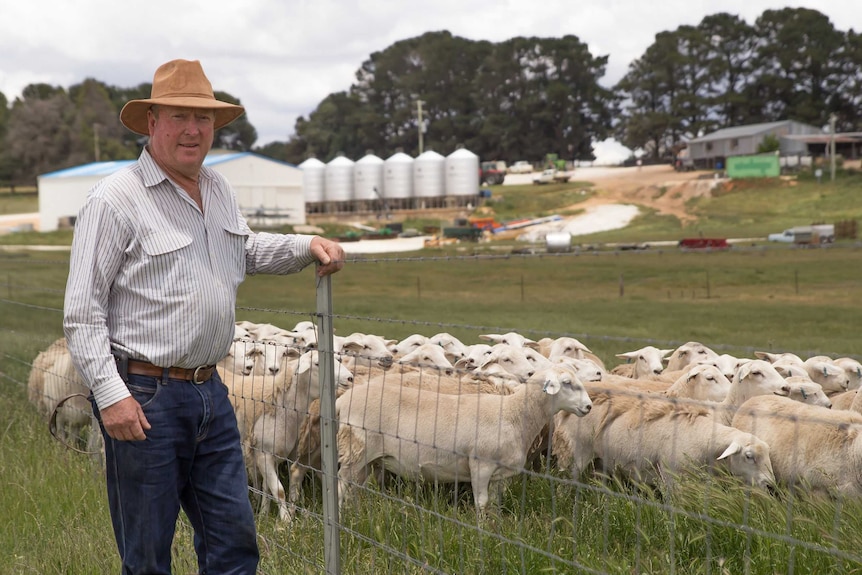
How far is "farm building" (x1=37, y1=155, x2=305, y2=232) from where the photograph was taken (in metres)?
65.9

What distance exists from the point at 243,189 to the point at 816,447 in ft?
207

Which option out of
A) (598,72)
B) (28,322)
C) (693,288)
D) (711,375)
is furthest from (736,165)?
Answer: (711,375)

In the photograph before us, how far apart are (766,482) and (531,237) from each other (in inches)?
2072

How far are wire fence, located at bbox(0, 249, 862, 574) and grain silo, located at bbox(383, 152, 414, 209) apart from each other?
70.9 m

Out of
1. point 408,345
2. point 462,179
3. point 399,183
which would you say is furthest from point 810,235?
point 399,183

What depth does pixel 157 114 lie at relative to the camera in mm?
4203

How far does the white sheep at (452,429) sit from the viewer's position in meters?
6.46

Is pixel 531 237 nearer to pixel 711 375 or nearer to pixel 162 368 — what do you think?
pixel 711 375

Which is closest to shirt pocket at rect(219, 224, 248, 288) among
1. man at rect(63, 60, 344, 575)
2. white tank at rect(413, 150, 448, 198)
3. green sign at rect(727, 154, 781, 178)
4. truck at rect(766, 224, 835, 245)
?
man at rect(63, 60, 344, 575)

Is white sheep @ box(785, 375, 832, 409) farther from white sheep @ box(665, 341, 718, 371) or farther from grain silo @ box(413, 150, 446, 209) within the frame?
grain silo @ box(413, 150, 446, 209)

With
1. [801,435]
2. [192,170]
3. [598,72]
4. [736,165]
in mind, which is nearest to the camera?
[192,170]

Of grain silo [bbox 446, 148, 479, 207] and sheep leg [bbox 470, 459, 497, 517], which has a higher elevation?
grain silo [bbox 446, 148, 479, 207]

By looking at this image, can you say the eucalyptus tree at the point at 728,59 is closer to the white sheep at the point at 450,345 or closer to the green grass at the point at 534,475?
the green grass at the point at 534,475

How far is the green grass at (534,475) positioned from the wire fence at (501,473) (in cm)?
3
